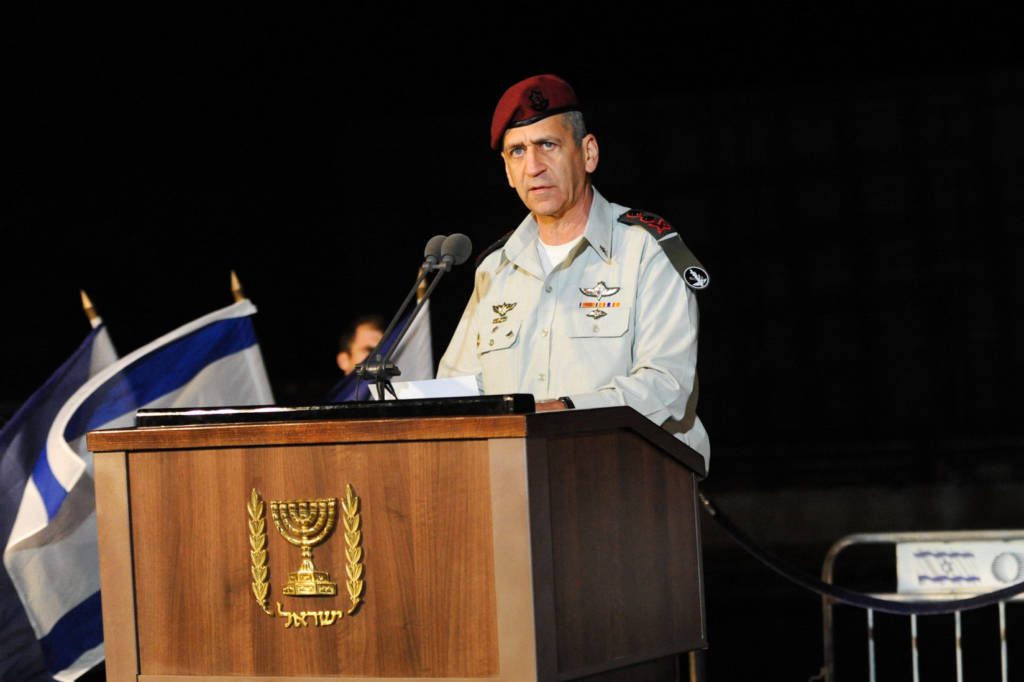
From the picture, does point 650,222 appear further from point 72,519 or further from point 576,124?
point 72,519

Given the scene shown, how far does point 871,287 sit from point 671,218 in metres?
1.33

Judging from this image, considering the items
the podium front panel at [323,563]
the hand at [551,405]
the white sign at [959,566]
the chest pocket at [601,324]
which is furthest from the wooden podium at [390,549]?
the white sign at [959,566]

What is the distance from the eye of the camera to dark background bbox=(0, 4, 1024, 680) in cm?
667

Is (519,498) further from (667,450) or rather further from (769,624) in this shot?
(769,624)

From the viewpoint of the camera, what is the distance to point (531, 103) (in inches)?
91.3

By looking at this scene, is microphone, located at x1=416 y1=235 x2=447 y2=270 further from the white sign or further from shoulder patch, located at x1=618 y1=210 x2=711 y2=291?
the white sign

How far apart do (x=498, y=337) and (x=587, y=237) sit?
23 centimetres

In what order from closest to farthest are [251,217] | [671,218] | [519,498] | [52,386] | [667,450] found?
[519,498], [667,450], [52,386], [251,217], [671,218]

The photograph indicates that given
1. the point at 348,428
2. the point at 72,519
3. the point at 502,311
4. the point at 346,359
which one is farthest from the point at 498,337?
the point at 346,359

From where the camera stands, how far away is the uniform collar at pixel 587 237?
2.33 m

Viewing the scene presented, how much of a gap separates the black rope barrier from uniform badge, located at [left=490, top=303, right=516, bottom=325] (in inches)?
18.8

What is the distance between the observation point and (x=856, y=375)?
28.8ft

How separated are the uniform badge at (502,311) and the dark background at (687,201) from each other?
3640mm

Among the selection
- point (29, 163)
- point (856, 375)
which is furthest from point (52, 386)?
point (856, 375)
